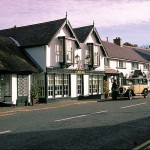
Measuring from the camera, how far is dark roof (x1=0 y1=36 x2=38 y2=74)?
25.8m

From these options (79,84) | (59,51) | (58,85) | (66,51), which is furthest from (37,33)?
(79,84)

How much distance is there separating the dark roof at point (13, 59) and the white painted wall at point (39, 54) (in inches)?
23.6

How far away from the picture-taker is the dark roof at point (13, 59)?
25.8m

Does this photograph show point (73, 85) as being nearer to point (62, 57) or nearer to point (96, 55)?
point (62, 57)

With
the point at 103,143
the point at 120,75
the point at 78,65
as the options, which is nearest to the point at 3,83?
the point at 78,65

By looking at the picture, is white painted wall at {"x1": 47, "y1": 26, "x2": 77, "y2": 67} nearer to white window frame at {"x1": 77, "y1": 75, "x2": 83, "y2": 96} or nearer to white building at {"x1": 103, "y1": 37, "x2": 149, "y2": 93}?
white window frame at {"x1": 77, "y1": 75, "x2": 83, "y2": 96}

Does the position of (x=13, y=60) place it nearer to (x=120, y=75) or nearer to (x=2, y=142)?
(x=2, y=142)

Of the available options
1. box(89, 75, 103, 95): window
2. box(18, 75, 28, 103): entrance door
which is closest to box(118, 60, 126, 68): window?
box(89, 75, 103, 95): window

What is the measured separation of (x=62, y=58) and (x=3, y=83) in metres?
7.07

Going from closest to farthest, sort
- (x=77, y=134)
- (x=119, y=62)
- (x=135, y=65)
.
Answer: (x=77, y=134), (x=119, y=62), (x=135, y=65)

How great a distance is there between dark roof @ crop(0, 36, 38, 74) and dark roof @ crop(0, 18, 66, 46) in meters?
1.18

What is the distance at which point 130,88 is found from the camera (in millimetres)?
34562

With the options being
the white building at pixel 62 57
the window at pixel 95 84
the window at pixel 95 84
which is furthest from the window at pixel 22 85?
the window at pixel 95 84

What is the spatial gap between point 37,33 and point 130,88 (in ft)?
37.3
